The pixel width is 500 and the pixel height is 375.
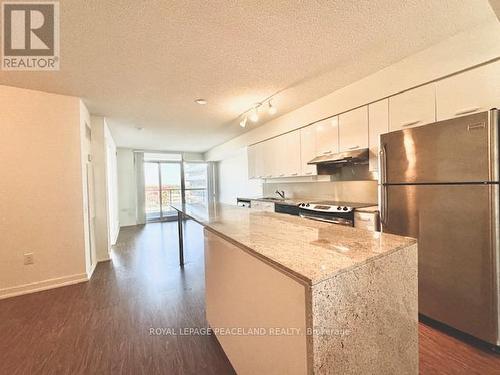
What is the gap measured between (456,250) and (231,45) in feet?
8.01

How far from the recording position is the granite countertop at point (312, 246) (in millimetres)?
814

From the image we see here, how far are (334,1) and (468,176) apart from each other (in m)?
1.56

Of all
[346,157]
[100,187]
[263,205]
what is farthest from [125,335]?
[263,205]

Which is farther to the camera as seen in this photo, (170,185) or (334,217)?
(170,185)

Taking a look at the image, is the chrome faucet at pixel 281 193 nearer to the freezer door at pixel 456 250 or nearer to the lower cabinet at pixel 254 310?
the freezer door at pixel 456 250

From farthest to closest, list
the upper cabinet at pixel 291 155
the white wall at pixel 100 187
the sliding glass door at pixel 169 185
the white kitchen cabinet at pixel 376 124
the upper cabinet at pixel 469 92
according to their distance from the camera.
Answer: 1. the sliding glass door at pixel 169 185
2. the upper cabinet at pixel 291 155
3. the white wall at pixel 100 187
4. the white kitchen cabinet at pixel 376 124
5. the upper cabinet at pixel 469 92

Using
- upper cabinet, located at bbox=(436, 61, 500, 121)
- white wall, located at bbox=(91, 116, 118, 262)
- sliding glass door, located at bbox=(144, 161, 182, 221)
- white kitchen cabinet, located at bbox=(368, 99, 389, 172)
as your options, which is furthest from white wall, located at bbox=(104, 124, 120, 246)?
upper cabinet, located at bbox=(436, 61, 500, 121)

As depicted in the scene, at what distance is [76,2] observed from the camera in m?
1.43

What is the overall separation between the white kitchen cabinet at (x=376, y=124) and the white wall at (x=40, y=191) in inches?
145

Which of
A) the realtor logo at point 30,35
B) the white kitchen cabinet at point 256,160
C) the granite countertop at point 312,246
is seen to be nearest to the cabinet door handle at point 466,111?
the granite countertop at point 312,246

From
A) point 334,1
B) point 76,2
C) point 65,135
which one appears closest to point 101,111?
point 65,135

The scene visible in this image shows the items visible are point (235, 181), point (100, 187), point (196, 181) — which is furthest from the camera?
point (196, 181)

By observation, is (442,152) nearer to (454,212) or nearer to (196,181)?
(454,212)

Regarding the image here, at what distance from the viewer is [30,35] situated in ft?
5.74
